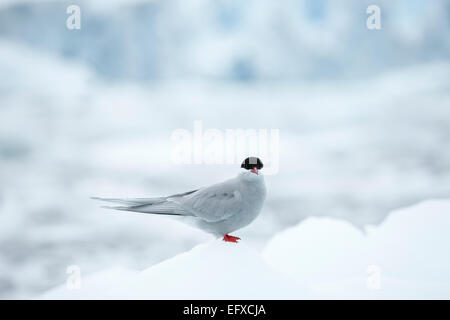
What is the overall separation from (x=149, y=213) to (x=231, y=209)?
2.02 ft

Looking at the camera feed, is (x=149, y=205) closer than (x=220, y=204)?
No

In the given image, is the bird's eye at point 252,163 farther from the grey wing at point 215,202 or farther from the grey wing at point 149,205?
the grey wing at point 149,205

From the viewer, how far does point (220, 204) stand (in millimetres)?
3277

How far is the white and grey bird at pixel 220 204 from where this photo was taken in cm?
325

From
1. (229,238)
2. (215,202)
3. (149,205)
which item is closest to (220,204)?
(215,202)

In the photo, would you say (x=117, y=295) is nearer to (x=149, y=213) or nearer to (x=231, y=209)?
(x=149, y=213)

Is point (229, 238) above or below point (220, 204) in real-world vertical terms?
below

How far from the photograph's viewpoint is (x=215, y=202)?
130 inches

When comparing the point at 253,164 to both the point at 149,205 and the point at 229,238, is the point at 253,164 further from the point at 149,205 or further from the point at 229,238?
the point at 149,205

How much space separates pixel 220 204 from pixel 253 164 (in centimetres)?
37

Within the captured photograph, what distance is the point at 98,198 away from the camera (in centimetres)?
342

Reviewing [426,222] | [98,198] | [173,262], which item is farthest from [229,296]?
[426,222]

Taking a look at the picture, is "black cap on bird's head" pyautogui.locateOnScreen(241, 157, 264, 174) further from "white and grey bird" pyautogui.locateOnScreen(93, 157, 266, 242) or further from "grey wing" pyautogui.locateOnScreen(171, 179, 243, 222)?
"grey wing" pyautogui.locateOnScreen(171, 179, 243, 222)

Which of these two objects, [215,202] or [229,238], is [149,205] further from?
[229,238]
